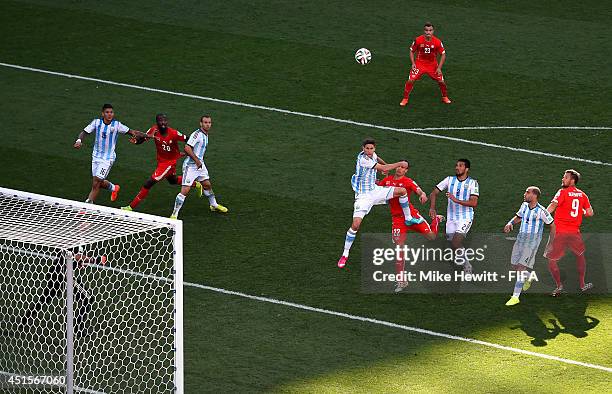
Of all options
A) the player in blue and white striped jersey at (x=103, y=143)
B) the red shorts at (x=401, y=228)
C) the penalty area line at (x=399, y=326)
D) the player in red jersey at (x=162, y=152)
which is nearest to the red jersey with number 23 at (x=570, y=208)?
the red shorts at (x=401, y=228)

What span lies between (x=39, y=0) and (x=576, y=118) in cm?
1294

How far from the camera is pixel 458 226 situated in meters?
16.7

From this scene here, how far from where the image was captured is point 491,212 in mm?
18641

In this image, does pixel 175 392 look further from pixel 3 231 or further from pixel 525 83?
pixel 525 83

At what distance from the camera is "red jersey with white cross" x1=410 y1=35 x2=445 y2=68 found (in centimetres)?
2234

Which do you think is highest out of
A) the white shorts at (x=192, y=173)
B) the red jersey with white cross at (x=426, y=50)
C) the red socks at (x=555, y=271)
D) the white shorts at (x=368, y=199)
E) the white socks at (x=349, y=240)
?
the red jersey with white cross at (x=426, y=50)

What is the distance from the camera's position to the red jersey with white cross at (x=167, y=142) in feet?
60.7

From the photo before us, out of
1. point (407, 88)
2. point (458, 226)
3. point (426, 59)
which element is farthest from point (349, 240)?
point (426, 59)

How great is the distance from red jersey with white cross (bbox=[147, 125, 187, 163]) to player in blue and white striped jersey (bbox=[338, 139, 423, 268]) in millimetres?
3029

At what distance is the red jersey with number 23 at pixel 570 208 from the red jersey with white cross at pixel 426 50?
6.70 m

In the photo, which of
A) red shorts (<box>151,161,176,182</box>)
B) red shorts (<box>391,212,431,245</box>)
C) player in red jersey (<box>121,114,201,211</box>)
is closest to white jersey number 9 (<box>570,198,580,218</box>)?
red shorts (<box>391,212,431,245</box>)

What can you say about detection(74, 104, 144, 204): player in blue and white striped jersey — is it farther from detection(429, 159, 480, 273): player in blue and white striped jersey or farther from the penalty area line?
detection(429, 159, 480, 273): player in blue and white striped jersey

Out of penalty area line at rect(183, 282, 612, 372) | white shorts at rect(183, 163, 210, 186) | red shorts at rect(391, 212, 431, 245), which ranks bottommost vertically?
penalty area line at rect(183, 282, 612, 372)

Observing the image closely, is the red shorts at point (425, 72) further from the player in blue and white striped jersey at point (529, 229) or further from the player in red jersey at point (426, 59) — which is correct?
the player in blue and white striped jersey at point (529, 229)
